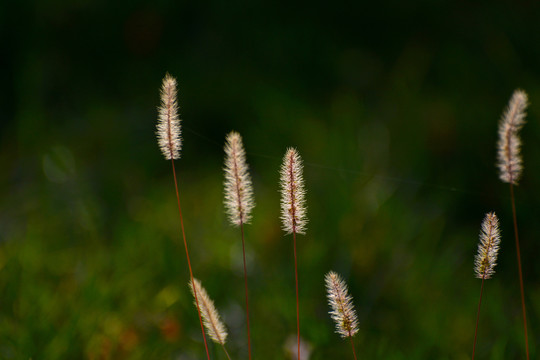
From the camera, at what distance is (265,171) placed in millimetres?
1409

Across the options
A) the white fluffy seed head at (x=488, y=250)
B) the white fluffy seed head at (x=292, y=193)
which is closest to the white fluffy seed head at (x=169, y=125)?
the white fluffy seed head at (x=292, y=193)

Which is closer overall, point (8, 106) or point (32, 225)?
point (32, 225)

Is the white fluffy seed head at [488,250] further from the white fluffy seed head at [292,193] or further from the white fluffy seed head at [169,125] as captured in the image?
the white fluffy seed head at [169,125]

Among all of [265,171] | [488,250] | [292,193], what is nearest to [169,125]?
[292,193]

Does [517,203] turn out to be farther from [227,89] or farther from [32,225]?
[32,225]

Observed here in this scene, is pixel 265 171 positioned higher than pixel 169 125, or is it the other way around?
pixel 265 171

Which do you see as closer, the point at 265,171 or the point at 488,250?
the point at 488,250

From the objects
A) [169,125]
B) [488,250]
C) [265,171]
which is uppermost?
[265,171]

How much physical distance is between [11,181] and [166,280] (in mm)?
644

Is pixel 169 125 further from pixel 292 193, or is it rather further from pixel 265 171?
pixel 265 171

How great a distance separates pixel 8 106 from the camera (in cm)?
169

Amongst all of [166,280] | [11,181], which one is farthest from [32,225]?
[166,280]

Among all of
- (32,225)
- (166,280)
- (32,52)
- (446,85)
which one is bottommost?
(166,280)

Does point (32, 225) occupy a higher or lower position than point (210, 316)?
higher
